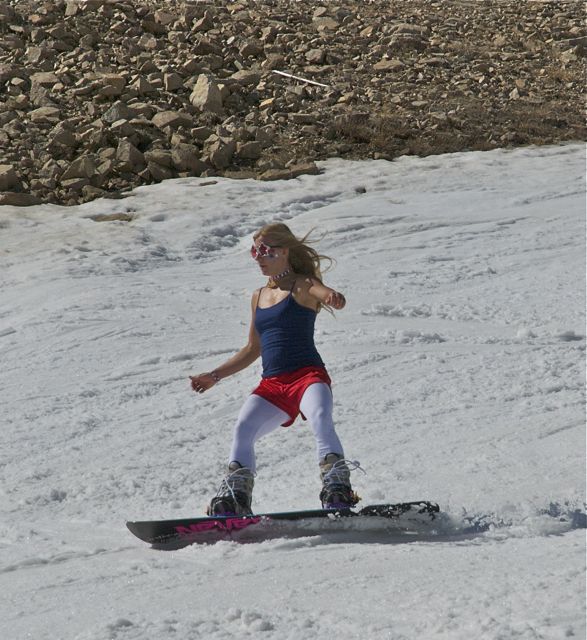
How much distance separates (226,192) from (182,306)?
383 centimetres

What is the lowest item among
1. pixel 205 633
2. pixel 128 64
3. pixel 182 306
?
pixel 182 306

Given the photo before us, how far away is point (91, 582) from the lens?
460cm

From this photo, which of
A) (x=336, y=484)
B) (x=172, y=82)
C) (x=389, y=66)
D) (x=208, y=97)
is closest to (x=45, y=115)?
(x=172, y=82)

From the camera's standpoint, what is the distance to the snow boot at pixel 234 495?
16.3 ft

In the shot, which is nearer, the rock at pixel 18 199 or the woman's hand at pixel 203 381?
the woman's hand at pixel 203 381

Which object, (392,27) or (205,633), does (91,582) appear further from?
(392,27)

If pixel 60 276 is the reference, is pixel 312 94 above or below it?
above

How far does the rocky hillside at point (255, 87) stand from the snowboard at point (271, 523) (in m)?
9.53

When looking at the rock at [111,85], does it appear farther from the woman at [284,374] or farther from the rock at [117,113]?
the woman at [284,374]

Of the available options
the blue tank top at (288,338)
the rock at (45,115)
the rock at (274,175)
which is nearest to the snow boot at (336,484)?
the blue tank top at (288,338)

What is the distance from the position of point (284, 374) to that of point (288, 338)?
197 mm

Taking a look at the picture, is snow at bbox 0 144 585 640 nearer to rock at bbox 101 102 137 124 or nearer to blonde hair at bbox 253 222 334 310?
blonde hair at bbox 253 222 334 310

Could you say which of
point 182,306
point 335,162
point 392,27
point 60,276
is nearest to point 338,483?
point 182,306

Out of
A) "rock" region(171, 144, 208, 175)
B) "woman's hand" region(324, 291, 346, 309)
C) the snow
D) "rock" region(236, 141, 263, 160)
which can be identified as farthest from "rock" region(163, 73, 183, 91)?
"woman's hand" region(324, 291, 346, 309)
